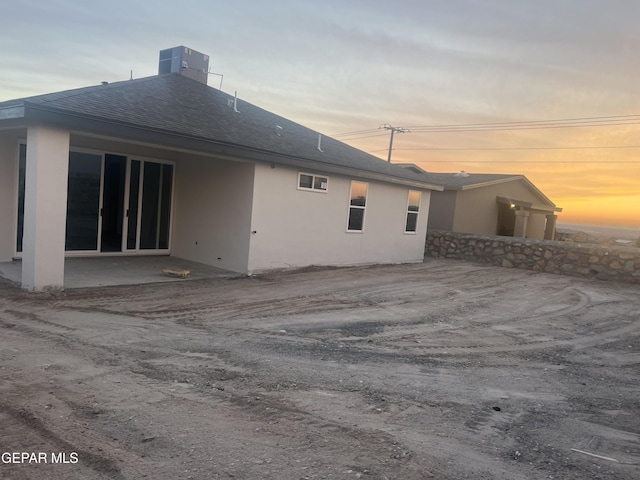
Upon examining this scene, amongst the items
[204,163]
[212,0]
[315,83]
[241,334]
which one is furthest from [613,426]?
[315,83]

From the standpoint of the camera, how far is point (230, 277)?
37.6 feet

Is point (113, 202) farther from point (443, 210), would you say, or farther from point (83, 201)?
point (443, 210)

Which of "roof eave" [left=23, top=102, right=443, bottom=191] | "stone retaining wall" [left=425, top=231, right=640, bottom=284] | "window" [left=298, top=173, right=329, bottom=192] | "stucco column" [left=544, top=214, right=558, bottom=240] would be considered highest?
"roof eave" [left=23, top=102, right=443, bottom=191]

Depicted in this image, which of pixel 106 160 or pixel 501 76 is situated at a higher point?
pixel 501 76

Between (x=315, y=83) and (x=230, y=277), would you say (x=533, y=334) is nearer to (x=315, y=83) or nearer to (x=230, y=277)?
(x=230, y=277)

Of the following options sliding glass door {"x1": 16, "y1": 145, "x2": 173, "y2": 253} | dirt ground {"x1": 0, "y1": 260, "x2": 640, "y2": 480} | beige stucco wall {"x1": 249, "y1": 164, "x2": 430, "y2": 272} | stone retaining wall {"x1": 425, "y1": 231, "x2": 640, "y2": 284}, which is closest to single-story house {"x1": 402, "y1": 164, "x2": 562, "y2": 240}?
stone retaining wall {"x1": 425, "y1": 231, "x2": 640, "y2": 284}

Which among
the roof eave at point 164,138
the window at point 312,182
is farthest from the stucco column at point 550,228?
the window at point 312,182

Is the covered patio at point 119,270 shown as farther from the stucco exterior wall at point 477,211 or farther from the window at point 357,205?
the stucco exterior wall at point 477,211

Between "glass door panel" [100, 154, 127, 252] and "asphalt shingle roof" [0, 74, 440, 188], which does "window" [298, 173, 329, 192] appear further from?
"glass door panel" [100, 154, 127, 252]

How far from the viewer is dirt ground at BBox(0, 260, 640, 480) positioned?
Result: 3312 millimetres

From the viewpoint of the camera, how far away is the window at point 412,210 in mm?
A: 17203

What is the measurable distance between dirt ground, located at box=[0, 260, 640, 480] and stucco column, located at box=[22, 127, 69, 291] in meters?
0.48

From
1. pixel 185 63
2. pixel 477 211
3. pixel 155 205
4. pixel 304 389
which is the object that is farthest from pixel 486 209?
pixel 304 389

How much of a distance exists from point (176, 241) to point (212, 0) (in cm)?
748
